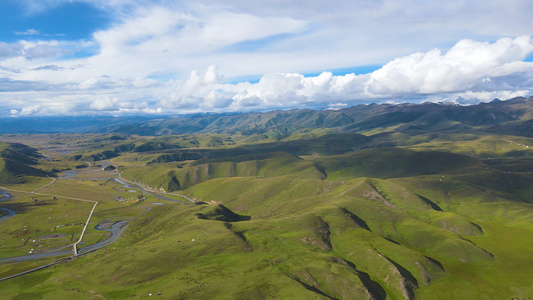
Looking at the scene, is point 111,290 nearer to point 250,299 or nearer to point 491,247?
point 250,299

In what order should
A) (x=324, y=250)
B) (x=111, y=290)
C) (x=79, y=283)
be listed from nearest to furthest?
(x=111, y=290)
(x=79, y=283)
(x=324, y=250)

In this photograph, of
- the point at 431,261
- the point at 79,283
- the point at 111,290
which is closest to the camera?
the point at 111,290

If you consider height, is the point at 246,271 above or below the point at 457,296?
above

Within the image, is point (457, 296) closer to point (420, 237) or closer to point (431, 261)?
point (431, 261)

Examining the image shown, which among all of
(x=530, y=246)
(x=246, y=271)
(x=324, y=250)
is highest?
(x=246, y=271)

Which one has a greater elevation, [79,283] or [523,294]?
[79,283]

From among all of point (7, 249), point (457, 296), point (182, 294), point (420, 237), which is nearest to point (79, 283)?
point (182, 294)

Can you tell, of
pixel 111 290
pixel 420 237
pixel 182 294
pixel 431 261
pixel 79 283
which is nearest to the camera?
pixel 182 294

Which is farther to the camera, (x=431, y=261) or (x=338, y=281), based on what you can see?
(x=431, y=261)

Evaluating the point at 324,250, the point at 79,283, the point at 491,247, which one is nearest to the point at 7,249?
the point at 79,283
